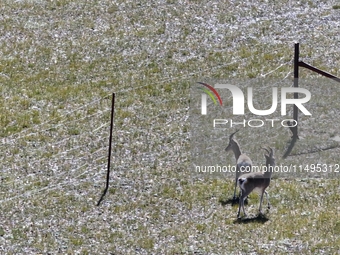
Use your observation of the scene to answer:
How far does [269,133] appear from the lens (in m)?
22.2

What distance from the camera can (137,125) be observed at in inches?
910

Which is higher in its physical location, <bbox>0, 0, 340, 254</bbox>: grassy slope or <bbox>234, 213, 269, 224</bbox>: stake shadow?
<bbox>0, 0, 340, 254</bbox>: grassy slope

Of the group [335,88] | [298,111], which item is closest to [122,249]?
[298,111]

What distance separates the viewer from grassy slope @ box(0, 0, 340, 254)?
17.6 metres

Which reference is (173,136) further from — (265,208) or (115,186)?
(265,208)

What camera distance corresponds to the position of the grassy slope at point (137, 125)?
17594mm
